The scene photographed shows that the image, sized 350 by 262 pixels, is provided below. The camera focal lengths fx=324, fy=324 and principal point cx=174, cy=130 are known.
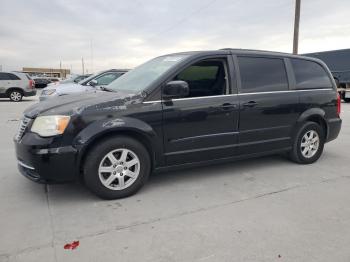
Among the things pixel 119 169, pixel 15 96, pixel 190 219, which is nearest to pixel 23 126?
pixel 119 169

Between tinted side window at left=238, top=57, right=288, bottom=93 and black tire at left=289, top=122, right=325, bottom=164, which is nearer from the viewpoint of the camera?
tinted side window at left=238, top=57, right=288, bottom=93

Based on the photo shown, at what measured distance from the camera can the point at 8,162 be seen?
5172mm

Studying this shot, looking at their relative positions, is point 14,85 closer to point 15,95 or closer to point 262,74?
point 15,95

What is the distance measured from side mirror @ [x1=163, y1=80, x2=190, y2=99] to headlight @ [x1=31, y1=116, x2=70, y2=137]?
117cm

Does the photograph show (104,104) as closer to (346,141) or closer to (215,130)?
(215,130)

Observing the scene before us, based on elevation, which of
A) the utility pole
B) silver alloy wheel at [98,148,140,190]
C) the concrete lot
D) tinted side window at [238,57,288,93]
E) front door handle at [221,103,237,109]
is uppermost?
the utility pole

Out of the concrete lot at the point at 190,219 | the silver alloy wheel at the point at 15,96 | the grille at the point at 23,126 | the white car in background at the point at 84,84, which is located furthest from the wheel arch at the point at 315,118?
the silver alloy wheel at the point at 15,96

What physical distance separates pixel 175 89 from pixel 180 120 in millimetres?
404

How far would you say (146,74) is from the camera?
14.5 ft

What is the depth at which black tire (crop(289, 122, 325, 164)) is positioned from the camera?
509cm

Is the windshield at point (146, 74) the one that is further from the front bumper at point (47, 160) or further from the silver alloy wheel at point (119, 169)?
the front bumper at point (47, 160)

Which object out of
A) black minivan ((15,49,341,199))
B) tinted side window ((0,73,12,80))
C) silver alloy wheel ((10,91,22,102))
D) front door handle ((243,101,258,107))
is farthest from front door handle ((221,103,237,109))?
tinted side window ((0,73,12,80))

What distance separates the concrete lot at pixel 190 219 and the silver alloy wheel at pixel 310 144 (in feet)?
1.74

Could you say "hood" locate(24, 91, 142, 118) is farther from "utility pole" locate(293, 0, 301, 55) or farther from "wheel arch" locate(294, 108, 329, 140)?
"utility pole" locate(293, 0, 301, 55)
